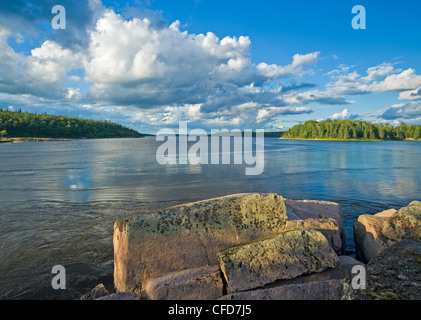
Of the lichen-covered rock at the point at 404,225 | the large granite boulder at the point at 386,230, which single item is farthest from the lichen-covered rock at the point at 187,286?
the lichen-covered rock at the point at 404,225

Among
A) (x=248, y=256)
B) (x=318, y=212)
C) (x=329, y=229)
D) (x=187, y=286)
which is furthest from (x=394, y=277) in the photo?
(x=318, y=212)

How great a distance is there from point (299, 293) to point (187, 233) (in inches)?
126

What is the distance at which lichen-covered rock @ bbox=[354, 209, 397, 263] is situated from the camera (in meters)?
8.48

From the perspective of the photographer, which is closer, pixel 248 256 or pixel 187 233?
pixel 248 256

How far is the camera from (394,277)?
5.05m

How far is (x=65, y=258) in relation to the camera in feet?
32.2

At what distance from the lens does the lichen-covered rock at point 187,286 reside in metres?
5.96

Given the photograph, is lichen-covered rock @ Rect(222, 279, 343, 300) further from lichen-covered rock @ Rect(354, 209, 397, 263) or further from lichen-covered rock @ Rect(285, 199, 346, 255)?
lichen-covered rock @ Rect(354, 209, 397, 263)

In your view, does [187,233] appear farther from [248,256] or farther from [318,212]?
[318,212]

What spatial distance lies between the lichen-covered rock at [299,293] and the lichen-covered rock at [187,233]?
1650 millimetres

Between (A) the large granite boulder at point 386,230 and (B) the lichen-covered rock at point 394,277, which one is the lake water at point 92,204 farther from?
(B) the lichen-covered rock at point 394,277

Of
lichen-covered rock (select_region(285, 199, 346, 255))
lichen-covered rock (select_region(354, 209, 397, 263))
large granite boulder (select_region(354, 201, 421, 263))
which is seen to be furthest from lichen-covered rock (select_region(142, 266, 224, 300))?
lichen-covered rock (select_region(354, 209, 397, 263))

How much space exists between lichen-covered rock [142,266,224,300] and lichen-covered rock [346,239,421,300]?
2.88 m
